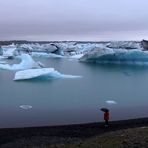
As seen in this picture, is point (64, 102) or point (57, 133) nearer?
point (57, 133)

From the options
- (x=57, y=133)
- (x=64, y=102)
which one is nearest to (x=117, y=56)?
(x=64, y=102)

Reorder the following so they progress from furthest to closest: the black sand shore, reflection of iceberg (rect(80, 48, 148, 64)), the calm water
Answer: reflection of iceberg (rect(80, 48, 148, 64)) → the calm water → the black sand shore

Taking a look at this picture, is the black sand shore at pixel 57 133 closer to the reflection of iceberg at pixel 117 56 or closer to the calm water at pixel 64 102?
the calm water at pixel 64 102

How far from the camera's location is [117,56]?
1042 inches

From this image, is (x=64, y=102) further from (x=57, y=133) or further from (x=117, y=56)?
(x=117, y=56)

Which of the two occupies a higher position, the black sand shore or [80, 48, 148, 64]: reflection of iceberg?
Result: [80, 48, 148, 64]: reflection of iceberg

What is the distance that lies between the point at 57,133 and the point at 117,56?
2030 cm

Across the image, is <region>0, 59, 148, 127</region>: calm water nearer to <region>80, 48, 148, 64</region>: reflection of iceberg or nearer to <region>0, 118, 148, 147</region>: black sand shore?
<region>0, 118, 148, 147</region>: black sand shore

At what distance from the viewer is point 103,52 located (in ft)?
83.4

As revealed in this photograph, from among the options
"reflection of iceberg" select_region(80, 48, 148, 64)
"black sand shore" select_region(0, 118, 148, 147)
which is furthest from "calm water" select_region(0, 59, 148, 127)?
"reflection of iceberg" select_region(80, 48, 148, 64)

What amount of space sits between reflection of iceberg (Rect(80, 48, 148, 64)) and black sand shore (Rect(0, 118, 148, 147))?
17627mm

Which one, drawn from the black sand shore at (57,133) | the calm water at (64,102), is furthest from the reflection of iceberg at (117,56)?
the black sand shore at (57,133)

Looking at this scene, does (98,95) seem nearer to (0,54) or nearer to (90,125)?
(90,125)

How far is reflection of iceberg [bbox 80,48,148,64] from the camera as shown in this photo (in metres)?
25.2
